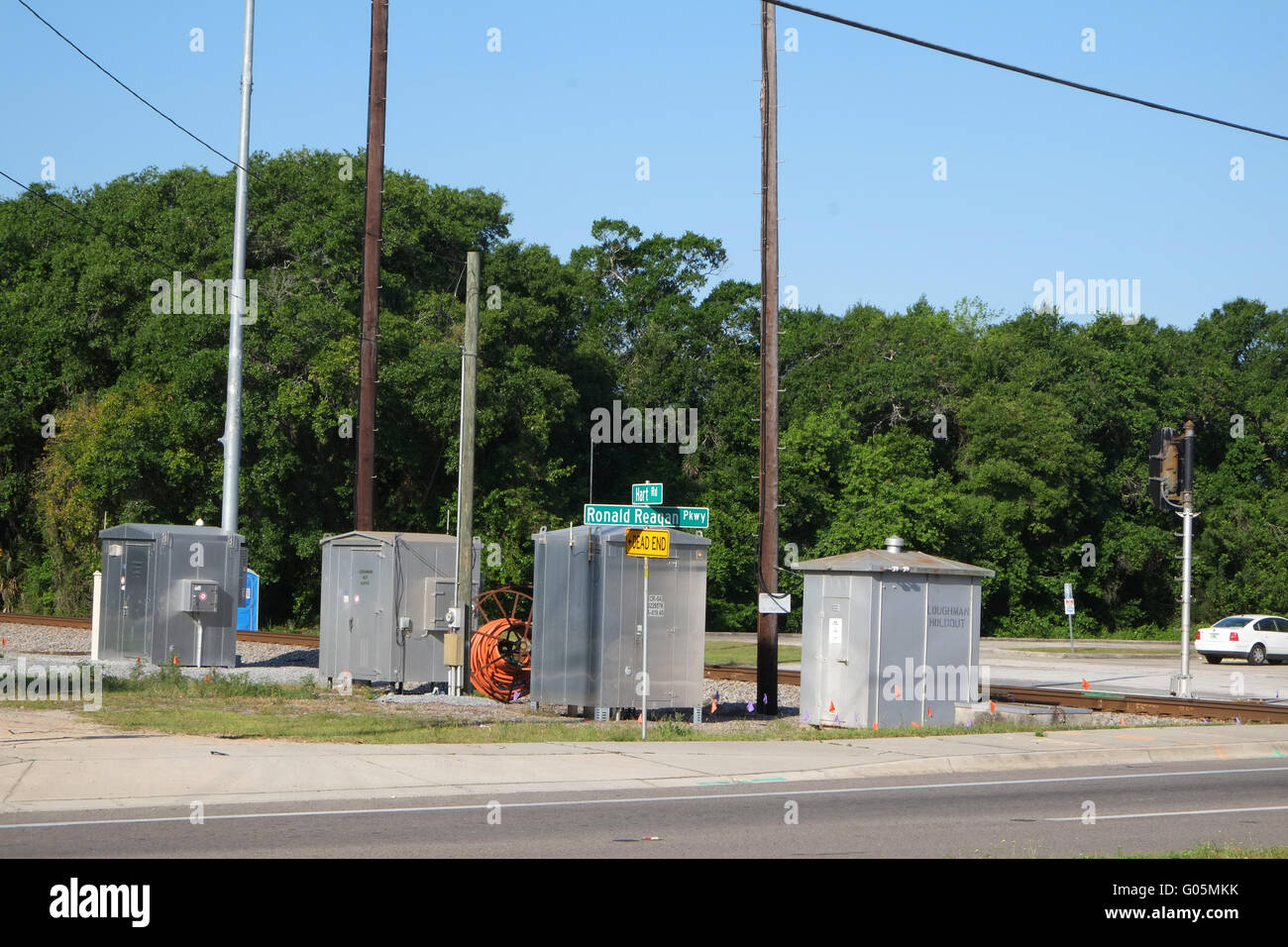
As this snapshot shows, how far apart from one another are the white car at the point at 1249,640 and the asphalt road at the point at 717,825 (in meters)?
28.9

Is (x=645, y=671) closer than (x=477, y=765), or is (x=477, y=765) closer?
(x=477, y=765)

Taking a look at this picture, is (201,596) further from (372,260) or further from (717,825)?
(717,825)

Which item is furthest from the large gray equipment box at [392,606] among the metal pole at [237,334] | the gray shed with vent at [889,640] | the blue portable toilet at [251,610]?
the blue portable toilet at [251,610]

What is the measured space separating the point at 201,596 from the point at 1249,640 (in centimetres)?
3017

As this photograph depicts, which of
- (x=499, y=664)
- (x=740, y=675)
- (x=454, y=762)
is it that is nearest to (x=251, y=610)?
(x=740, y=675)

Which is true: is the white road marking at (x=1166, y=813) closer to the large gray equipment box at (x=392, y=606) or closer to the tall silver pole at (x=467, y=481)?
the tall silver pole at (x=467, y=481)

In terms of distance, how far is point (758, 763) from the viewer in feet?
49.2

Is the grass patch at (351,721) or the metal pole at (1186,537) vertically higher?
the metal pole at (1186,537)

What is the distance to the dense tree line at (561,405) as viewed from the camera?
40750mm

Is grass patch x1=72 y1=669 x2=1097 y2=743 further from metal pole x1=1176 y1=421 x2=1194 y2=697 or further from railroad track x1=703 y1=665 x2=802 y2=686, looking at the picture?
metal pole x1=1176 y1=421 x2=1194 y2=697

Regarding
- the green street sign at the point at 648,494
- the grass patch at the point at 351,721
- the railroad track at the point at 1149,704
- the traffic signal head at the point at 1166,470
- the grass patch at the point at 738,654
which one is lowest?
the grass patch at the point at 738,654

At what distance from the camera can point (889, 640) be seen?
18.8 metres

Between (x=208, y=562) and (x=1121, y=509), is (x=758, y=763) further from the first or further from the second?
(x=1121, y=509)
